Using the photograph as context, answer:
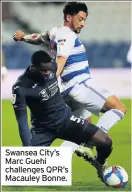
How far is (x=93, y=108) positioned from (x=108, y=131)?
24 centimetres

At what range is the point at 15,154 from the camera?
6.13 meters

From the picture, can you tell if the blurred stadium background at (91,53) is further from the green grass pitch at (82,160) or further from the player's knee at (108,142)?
the player's knee at (108,142)

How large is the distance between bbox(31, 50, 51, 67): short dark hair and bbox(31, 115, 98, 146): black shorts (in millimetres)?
494

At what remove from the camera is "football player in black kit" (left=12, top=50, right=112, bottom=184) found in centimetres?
575

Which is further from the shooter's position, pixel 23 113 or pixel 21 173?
pixel 21 173

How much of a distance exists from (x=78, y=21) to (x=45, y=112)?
81cm

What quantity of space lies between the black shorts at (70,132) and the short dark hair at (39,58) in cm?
49

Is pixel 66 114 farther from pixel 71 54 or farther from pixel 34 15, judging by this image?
pixel 34 15

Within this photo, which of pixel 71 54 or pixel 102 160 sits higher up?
pixel 71 54

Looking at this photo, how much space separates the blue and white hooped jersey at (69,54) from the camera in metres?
5.89

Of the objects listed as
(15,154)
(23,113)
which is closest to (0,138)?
(15,154)

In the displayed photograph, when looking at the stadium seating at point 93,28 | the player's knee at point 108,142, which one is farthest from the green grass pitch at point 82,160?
the stadium seating at point 93,28

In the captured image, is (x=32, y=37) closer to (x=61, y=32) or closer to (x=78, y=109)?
(x=61, y=32)
